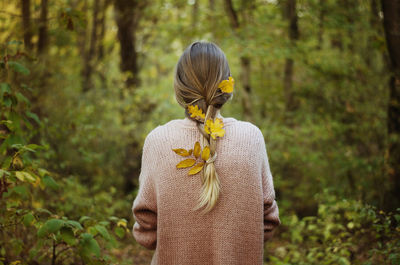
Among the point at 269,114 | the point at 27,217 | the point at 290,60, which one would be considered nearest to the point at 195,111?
the point at 27,217

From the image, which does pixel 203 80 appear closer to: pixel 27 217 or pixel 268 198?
pixel 268 198

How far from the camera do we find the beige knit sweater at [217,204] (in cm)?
186

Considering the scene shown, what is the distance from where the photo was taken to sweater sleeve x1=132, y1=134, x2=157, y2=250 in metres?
1.97

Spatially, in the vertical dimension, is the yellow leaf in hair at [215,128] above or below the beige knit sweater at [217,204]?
above

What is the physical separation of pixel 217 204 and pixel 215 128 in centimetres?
39

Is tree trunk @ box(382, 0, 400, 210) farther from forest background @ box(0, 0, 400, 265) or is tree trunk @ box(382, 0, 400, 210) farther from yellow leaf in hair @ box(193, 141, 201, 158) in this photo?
yellow leaf in hair @ box(193, 141, 201, 158)

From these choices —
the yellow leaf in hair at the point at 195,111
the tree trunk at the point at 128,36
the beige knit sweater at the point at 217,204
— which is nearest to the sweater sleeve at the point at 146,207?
the beige knit sweater at the point at 217,204

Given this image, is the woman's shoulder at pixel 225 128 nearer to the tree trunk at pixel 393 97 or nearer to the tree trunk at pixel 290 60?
the tree trunk at pixel 393 97

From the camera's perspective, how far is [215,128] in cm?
182

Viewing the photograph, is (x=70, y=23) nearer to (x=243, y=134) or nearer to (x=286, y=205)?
(x=243, y=134)

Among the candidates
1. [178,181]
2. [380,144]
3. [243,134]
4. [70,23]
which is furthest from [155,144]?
[380,144]

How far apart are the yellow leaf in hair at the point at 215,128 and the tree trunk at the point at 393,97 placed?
2.93 meters

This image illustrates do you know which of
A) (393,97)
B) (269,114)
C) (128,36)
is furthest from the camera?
(269,114)

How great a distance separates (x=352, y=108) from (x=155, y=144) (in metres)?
4.67
